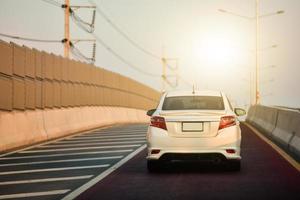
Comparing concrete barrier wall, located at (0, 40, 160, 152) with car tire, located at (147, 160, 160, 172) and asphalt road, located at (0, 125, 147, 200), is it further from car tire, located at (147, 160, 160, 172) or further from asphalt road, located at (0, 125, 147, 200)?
car tire, located at (147, 160, 160, 172)

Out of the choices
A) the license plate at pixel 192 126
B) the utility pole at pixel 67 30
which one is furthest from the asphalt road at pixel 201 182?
the utility pole at pixel 67 30

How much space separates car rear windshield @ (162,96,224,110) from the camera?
43.0ft

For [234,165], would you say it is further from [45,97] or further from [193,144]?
[45,97]

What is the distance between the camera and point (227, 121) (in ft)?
40.6

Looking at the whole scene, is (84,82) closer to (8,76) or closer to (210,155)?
(8,76)

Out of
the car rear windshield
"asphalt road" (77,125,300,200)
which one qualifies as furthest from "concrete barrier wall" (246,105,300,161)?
the car rear windshield

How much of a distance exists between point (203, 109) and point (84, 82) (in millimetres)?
20032

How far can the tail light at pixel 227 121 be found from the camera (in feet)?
40.4

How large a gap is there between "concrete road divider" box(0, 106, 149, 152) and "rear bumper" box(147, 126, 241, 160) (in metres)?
6.47

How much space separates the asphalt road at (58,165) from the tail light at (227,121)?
2.36m

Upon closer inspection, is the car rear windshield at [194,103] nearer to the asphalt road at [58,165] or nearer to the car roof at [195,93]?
the car roof at [195,93]

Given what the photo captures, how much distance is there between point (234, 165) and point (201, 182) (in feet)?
4.96

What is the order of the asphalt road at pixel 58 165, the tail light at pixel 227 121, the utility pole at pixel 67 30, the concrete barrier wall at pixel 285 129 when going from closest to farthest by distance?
the asphalt road at pixel 58 165, the tail light at pixel 227 121, the concrete barrier wall at pixel 285 129, the utility pole at pixel 67 30

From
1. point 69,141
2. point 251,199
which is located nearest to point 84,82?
point 69,141
